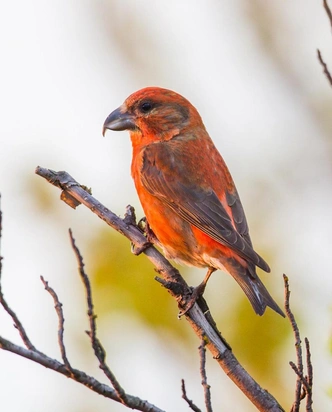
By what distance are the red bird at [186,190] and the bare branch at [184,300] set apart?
0.15m

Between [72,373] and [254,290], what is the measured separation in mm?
2041

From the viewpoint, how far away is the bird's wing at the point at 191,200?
5430 millimetres

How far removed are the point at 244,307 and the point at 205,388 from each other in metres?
3.41

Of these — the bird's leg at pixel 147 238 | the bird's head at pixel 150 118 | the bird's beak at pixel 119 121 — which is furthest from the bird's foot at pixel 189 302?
the bird's beak at pixel 119 121

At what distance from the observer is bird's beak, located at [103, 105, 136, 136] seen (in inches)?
251

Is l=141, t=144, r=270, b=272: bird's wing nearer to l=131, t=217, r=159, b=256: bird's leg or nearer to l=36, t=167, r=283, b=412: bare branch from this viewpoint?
l=131, t=217, r=159, b=256: bird's leg

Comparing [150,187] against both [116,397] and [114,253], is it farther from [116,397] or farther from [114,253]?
[116,397]

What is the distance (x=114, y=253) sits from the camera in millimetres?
6953

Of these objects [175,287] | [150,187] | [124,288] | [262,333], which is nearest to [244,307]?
[262,333]

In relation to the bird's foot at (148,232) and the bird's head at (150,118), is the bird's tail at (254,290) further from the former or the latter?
the bird's head at (150,118)

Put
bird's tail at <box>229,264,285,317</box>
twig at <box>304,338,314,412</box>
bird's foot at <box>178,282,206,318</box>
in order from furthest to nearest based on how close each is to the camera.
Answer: bird's tail at <box>229,264,285,317</box>, bird's foot at <box>178,282,206,318</box>, twig at <box>304,338,314,412</box>

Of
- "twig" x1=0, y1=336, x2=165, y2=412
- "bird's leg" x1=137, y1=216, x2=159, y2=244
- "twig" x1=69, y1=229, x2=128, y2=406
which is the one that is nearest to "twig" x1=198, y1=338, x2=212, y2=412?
"twig" x1=0, y1=336, x2=165, y2=412

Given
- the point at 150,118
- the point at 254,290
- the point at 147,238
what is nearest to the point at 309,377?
the point at 254,290

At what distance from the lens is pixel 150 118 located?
21.1 ft
